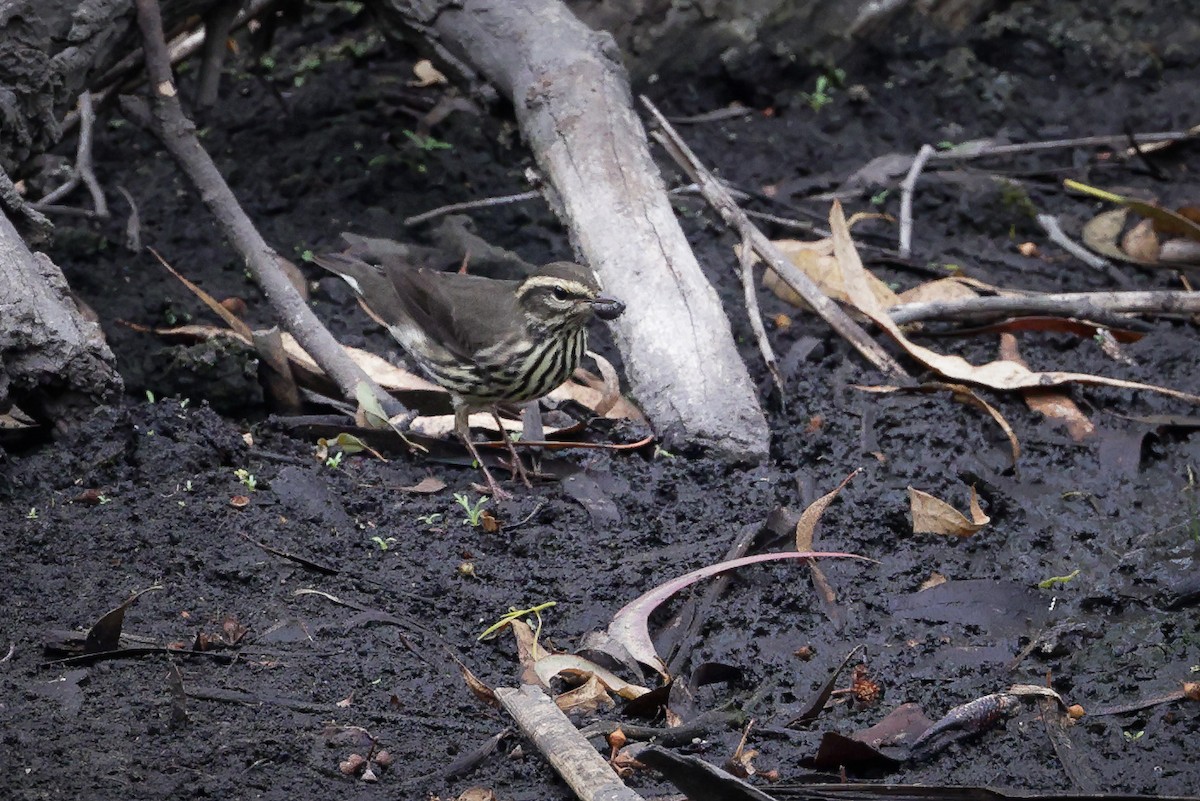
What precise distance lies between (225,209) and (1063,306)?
11.2 feet

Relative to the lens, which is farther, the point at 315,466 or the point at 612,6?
the point at 612,6

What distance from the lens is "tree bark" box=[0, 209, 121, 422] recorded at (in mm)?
4176

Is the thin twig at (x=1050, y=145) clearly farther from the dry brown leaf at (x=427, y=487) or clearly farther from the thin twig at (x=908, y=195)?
the dry brown leaf at (x=427, y=487)

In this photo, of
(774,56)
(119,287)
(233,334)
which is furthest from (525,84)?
(774,56)

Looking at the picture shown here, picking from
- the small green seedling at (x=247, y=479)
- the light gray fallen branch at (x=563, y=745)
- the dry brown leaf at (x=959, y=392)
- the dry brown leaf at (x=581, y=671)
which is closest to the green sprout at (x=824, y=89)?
the dry brown leaf at (x=959, y=392)

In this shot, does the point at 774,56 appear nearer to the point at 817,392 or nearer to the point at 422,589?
the point at 817,392

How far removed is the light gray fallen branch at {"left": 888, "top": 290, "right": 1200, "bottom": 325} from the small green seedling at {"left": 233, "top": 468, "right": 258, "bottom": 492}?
2.67 metres

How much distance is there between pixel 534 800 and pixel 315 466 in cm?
196

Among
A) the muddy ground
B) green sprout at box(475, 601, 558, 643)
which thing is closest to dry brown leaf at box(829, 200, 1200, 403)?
the muddy ground

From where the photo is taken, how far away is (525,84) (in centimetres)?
562

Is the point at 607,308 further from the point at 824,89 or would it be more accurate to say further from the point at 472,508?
the point at 824,89

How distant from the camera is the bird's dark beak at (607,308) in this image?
191 inches

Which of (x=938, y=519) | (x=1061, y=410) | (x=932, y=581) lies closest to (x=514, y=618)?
(x=932, y=581)

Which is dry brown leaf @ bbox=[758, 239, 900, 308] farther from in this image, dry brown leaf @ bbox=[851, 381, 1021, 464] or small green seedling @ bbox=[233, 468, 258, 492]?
small green seedling @ bbox=[233, 468, 258, 492]
